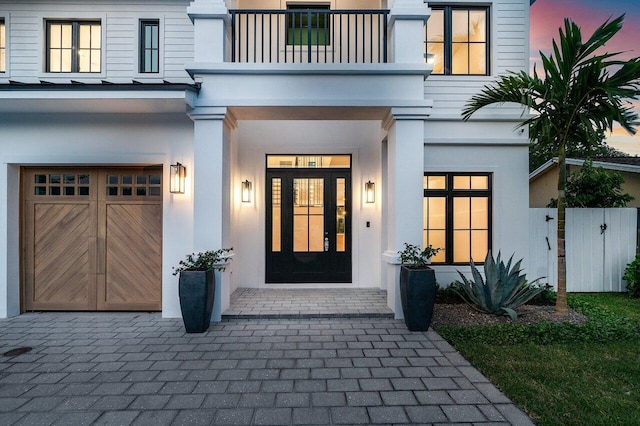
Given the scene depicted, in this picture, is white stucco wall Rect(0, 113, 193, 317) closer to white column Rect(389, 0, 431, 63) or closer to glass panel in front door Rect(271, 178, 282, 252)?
glass panel in front door Rect(271, 178, 282, 252)

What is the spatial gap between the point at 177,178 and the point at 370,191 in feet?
11.5

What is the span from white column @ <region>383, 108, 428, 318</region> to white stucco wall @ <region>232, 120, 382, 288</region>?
1752 millimetres

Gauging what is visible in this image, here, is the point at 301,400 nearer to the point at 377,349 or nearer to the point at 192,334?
the point at 377,349

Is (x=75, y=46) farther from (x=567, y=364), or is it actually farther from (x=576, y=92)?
(x=567, y=364)

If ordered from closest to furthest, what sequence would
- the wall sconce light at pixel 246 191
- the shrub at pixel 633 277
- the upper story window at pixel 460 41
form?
1. the shrub at pixel 633 277
2. the upper story window at pixel 460 41
3. the wall sconce light at pixel 246 191

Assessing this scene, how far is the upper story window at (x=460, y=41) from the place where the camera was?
19.6 feet

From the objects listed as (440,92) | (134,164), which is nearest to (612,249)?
(440,92)

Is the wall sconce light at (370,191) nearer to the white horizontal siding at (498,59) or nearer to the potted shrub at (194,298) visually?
the white horizontal siding at (498,59)

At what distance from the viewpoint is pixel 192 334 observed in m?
4.18

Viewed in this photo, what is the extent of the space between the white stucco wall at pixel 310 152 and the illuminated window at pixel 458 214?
1.01 meters

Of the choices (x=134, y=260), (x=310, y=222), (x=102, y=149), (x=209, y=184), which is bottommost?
(x=134, y=260)

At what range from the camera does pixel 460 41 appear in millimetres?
6027

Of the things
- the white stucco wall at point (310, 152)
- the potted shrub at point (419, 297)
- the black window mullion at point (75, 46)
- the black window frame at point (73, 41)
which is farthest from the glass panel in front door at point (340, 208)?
the black window mullion at point (75, 46)

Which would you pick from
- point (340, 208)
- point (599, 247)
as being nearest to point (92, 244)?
point (340, 208)
